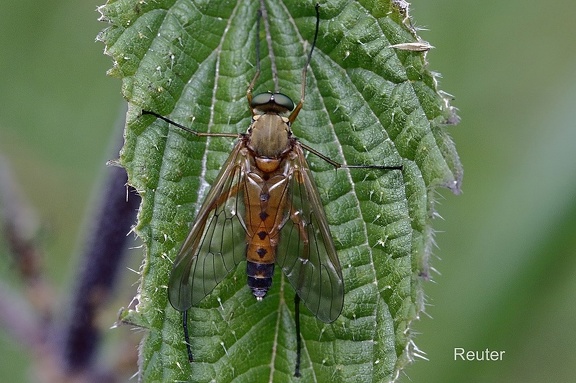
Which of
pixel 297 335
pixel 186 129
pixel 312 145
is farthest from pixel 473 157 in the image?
pixel 186 129

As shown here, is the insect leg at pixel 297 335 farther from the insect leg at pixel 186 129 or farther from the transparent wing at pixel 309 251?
the insect leg at pixel 186 129

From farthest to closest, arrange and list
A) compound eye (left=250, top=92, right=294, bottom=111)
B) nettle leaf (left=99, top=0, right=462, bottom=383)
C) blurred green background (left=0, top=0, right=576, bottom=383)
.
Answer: blurred green background (left=0, top=0, right=576, bottom=383)
compound eye (left=250, top=92, right=294, bottom=111)
nettle leaf (left=99, top=0, right=462, bottom=383)

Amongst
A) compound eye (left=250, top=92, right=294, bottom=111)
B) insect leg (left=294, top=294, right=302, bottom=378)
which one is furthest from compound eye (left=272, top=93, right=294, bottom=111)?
insect leg (left=294, top=294, right=302, bottom=378)

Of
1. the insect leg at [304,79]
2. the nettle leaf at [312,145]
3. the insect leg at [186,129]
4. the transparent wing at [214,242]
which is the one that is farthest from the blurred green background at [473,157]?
the insect leg at [186,129]

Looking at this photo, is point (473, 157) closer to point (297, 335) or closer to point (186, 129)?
point (297, 335)

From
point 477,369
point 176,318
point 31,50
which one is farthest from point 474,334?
point 31,50

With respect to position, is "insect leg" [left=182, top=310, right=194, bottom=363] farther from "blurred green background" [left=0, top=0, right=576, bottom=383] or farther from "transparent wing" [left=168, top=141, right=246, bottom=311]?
"blurred green background" [left=0, top=0, right=576, bottom=383]
